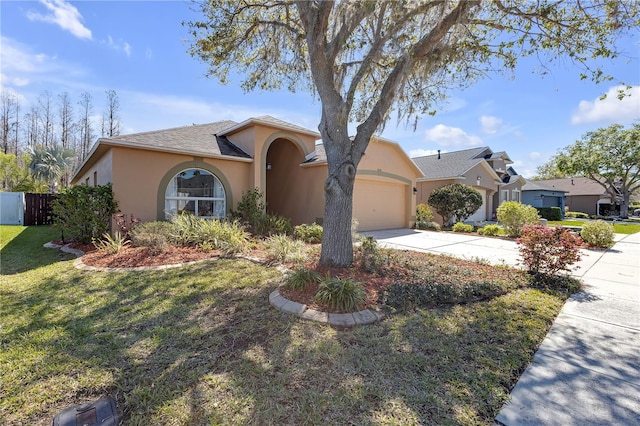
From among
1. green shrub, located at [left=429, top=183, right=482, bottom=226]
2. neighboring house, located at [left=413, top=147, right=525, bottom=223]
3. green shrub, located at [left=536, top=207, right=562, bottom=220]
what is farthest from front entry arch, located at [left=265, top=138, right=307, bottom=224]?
green shrub, located at [left=536, top=207, right=562, bottom=220]

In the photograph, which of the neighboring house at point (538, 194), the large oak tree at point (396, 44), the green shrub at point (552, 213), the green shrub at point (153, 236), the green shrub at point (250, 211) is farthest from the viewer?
the neighboring house at point (538, 194)

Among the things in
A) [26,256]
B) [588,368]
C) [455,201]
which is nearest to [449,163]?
[455,201]

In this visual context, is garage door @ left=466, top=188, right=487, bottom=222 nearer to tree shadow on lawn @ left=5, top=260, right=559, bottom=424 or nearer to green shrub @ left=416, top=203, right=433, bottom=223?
green shrub @ left=416, top=203, right=433, bottom=223

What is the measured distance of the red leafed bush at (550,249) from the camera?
17.6ft

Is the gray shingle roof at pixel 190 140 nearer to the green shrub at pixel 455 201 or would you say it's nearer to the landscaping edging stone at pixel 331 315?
the landscaping edging stone at pixel 331 315

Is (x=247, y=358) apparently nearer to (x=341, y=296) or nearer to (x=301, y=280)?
(x=341, y=296)

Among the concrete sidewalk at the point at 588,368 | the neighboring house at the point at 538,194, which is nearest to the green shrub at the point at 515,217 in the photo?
the concrete sidewalk at the point at 588,368

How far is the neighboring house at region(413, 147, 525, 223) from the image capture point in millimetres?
20109

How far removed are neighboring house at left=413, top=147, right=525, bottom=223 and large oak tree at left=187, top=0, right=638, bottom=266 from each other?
36.2 ft

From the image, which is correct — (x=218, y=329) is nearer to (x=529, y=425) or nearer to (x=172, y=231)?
(x=529, y=425)

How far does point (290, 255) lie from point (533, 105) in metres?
9.98

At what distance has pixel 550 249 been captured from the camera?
18.1ft

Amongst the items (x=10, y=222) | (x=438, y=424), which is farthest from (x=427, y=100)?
(x=10, y=222)

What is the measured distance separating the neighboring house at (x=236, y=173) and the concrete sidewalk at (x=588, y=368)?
360 inches
